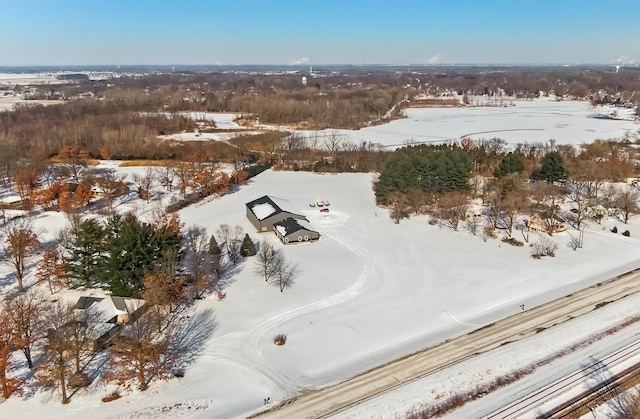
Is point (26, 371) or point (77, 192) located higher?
point (77, 192)

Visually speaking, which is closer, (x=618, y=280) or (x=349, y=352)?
(x=349, y=352)

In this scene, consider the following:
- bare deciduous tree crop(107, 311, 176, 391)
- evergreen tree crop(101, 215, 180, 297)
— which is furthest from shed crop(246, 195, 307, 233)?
bare deciduous tree crop(107, 311, 176, 391)

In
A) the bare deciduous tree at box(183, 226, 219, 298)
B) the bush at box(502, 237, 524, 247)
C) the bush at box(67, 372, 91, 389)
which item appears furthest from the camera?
the bush at box(502, 237, 524, 247)

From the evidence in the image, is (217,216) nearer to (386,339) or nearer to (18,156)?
(386,339)

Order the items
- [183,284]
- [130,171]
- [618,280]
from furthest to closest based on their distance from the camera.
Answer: [130,171] < [618,280] < [183,284]

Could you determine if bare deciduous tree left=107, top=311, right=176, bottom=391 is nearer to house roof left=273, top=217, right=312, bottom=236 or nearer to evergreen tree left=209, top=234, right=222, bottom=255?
evergreen tree left=209, top=234, right=222, bottom=255

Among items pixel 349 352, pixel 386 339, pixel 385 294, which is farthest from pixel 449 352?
pixel 385 294

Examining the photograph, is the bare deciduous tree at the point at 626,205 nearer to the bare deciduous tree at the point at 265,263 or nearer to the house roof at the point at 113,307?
the bare deciduous tree at the point at 265,263
